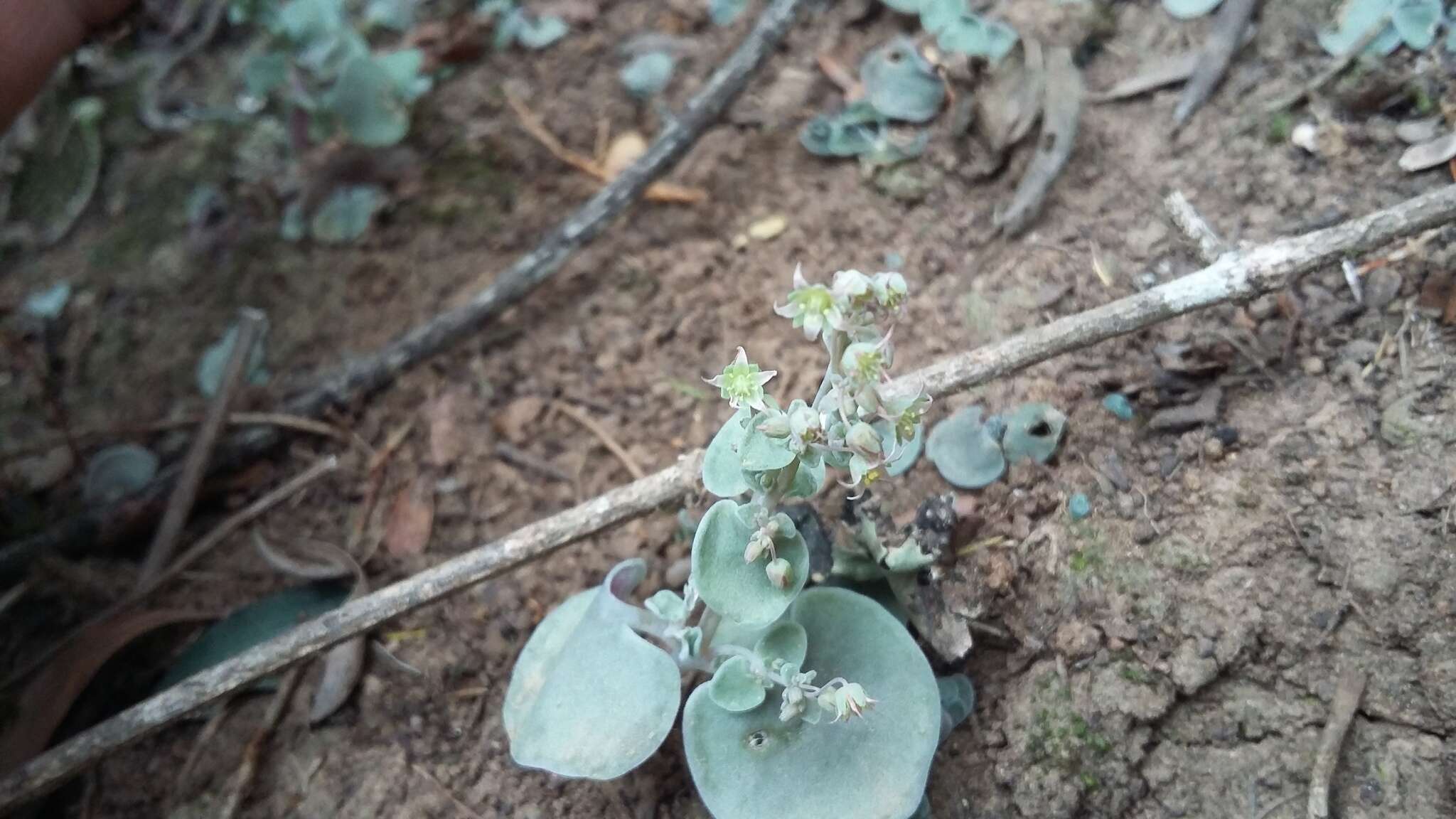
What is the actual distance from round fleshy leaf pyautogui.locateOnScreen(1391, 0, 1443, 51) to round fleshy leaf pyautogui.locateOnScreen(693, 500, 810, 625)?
5.27 ft

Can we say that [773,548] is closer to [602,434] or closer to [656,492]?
[656,492]

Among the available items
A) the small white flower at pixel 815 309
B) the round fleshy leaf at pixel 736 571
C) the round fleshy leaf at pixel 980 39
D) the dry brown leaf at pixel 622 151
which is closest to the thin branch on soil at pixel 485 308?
the dry brown leaf at pixel 622 151

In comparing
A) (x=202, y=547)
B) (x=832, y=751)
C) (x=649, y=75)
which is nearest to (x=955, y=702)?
(x=832, y=751)

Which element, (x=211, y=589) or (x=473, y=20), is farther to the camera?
(x=473, y=20)

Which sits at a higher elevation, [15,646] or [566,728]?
[566,728]

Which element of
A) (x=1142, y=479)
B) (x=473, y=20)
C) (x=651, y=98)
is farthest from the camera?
(x=473, y=20)

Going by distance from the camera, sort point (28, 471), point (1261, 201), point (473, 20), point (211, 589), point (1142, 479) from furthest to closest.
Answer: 1. point (473, 20)
2. point (28, 471)
3. point (211, 589)
4. point (1261, 201)
5. point (1142, 479)

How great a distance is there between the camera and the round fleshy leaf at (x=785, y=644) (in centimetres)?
145

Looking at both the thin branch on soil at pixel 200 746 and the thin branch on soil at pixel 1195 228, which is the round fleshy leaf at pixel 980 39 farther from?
the thin branch on soil at pixel 200 746

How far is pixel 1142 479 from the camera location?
65.3 inches

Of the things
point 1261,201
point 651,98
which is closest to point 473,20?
point 651,98

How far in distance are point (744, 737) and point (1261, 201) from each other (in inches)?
56.7

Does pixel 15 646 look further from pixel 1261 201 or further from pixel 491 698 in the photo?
pixel 1261 201

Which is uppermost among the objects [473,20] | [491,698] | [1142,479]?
[473,20]
